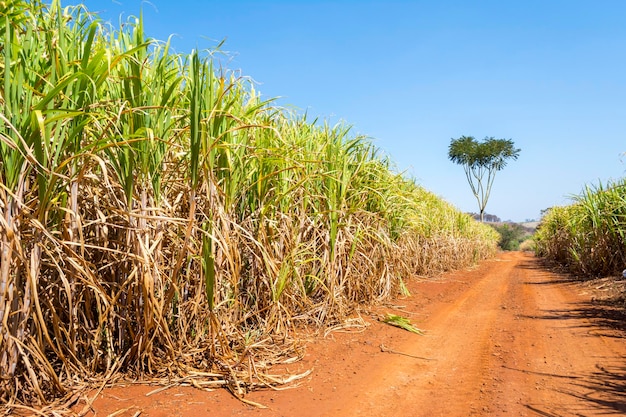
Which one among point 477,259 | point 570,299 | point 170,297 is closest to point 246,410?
point 170,297

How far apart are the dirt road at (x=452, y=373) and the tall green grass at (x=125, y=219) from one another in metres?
0.24

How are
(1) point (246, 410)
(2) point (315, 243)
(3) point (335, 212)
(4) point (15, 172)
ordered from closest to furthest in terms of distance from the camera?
(4) point (15, 172)
(1) point (246, 410)
(2) point (315, 243)
(3) point (335, 212)

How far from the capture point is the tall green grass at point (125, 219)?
2010mm

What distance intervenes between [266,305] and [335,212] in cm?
125

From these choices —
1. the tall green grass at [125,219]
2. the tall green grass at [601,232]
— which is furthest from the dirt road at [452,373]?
the tall green grass at [601,232]

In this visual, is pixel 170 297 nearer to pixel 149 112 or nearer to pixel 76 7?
pixel 149 112

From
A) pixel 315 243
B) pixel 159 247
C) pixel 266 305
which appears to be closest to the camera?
pixel 159 247

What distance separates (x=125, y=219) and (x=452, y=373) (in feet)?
7.61

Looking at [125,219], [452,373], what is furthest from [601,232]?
[125,219]

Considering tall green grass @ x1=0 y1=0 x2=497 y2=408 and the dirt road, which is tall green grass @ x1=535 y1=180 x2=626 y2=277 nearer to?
the dirt road

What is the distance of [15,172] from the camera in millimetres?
1971

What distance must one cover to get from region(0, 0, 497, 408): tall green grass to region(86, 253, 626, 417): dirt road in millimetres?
242

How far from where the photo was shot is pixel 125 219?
251 cm

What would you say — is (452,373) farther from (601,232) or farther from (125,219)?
(601,232)
